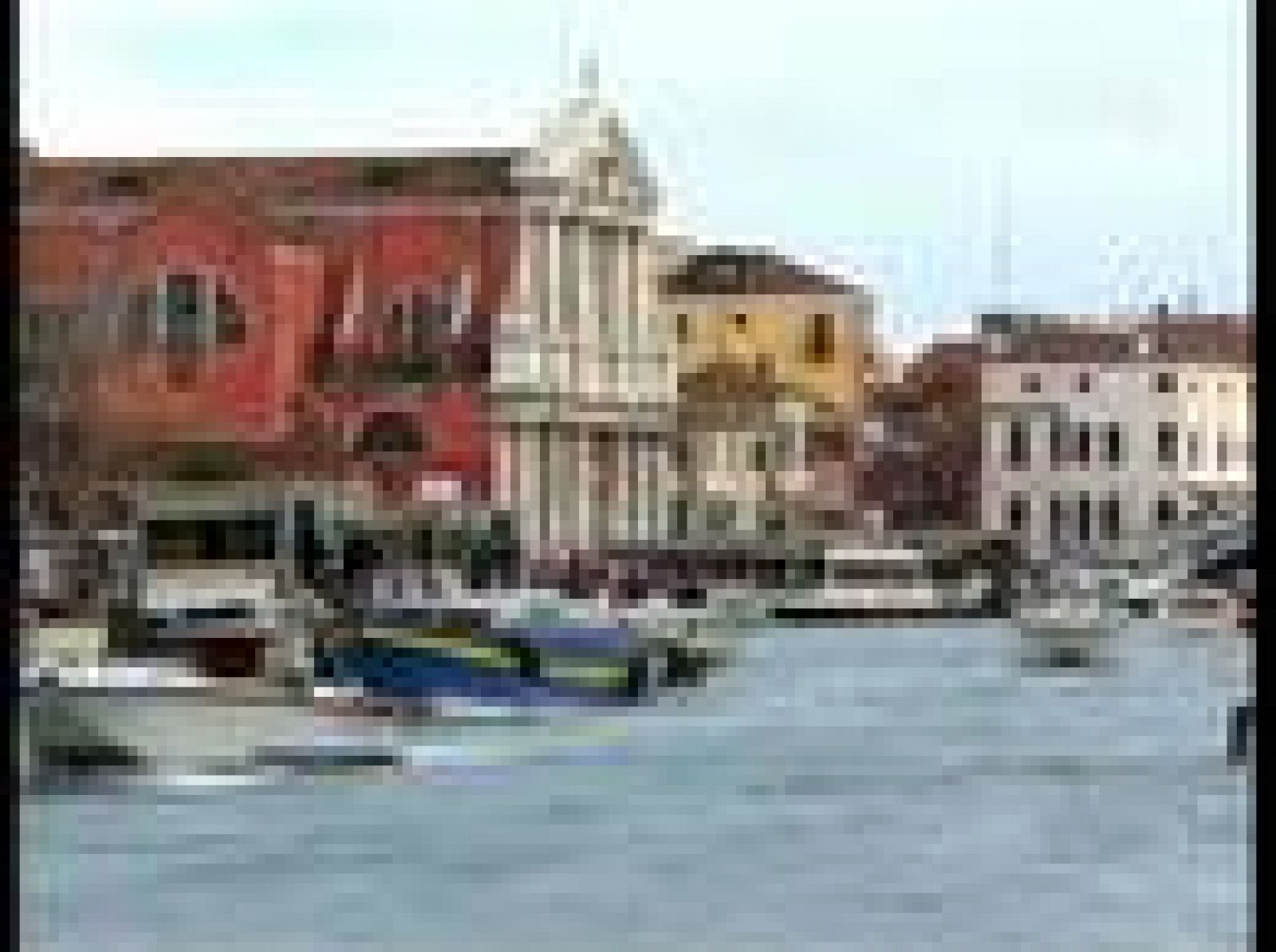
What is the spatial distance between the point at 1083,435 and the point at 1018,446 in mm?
508

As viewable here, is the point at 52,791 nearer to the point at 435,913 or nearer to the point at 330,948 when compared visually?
the point at 435,913

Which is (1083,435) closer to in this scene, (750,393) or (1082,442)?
(1082,442)

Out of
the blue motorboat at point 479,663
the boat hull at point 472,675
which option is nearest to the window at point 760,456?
the blue motorboat at point 479,663

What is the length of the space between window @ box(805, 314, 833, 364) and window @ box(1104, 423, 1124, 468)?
1.00 metres

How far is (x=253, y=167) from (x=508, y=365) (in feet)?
5.05

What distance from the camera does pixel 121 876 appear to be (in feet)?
10.9

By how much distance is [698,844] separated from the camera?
12.6ft

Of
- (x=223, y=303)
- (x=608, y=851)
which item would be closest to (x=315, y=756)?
(x=608, y=851)

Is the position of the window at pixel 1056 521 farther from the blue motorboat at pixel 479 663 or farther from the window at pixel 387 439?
the blue motorboat at pixel 479 663

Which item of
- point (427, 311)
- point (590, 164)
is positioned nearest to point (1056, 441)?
point (590, 164)

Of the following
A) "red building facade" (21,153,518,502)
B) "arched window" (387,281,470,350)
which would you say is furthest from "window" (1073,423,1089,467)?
"arched window" (387,281,470,350)

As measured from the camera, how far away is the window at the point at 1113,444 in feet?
40.3

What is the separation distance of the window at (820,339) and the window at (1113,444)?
3.29 ft

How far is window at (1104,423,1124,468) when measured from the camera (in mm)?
12297
